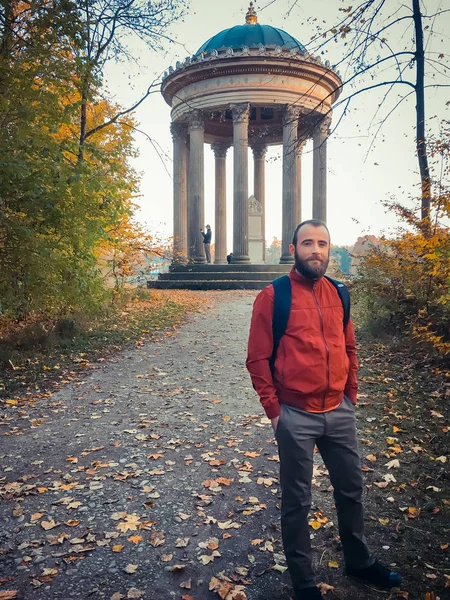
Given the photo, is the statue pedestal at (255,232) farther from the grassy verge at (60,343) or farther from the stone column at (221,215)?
the grassy verge at (60,343)

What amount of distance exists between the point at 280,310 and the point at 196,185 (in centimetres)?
2646

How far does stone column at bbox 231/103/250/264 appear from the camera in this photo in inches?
1079

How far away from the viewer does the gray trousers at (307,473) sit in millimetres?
2758

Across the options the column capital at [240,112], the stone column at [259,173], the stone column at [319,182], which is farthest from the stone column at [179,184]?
the stone column at [319,182]

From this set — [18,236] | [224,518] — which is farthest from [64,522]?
[18,236]

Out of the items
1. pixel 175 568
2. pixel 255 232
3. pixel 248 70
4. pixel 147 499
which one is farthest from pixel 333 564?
pixel 255 232

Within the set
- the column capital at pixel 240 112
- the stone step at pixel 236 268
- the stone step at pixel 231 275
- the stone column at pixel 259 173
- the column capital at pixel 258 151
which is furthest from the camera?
the column capital at pixel 258 151

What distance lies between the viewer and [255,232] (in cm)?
3127

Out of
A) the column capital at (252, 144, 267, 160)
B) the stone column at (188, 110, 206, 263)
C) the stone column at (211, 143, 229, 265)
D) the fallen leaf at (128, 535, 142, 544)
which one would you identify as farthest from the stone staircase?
the fallen leaf at (128, 535, 142, 544)

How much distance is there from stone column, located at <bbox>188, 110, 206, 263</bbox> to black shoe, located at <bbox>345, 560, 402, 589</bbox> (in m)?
26.2

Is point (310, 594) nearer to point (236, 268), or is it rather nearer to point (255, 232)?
point (236, 268)

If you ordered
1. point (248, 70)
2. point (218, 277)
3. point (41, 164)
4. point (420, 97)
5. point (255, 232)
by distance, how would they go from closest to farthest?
point (41, 164) → point (420, 97) → point (218, 277) → point (248, 70) → point (255, 232)

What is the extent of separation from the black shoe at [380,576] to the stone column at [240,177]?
81.5ft

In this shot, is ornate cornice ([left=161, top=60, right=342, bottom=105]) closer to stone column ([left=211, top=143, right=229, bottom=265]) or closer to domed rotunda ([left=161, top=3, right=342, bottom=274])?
domed rotunda ([left=161, top=3, right=342, bottom=274])
